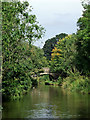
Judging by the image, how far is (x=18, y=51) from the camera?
24.6 meters

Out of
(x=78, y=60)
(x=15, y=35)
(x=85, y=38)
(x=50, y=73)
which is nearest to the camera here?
(x=15, y=35)

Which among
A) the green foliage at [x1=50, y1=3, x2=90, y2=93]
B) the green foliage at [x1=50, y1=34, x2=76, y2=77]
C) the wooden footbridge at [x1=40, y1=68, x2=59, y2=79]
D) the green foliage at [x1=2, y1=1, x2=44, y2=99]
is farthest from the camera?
the wooden footbridge at [x1=40, y1=68, x2=59, y2=79]

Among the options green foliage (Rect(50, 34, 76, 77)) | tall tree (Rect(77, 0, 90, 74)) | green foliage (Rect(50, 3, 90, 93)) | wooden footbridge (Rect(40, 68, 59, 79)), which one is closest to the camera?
tall tree (Rect(77, 0, 90, 74))

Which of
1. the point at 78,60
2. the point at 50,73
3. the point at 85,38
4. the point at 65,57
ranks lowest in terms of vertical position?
the point at 50,73

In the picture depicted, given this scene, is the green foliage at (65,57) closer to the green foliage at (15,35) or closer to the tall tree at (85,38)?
the tall tree at (85,38)

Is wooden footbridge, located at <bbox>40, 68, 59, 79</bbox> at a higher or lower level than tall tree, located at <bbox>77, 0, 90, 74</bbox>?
lower

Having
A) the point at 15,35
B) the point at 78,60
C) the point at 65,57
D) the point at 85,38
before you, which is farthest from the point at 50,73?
the point at 15,35

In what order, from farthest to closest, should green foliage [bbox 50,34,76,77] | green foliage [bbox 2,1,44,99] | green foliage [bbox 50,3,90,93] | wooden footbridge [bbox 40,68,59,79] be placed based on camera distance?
wooden footbridge [bbox 40,68,59,79], green foliage [bbox 50,34,76,77], green foliage [bbox 50,3,90,93], green foliage [bbox 2,1,44,99]

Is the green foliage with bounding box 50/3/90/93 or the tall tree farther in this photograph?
the green foliage with bounding box 50/3/90/93

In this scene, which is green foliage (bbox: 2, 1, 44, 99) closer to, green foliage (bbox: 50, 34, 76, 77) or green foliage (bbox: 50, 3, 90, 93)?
green foliage (bbox: 50, 3, 90, 93)

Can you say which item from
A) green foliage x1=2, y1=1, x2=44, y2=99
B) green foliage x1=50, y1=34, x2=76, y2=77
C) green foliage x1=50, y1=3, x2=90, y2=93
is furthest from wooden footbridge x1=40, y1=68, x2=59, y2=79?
green foliage x1=2, y1=1, x2=44, y2=99

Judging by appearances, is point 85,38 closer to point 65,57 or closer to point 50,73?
point 65,57

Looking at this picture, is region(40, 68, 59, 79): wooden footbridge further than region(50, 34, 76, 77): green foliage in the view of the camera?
Yes

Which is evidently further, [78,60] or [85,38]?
[78,60]
